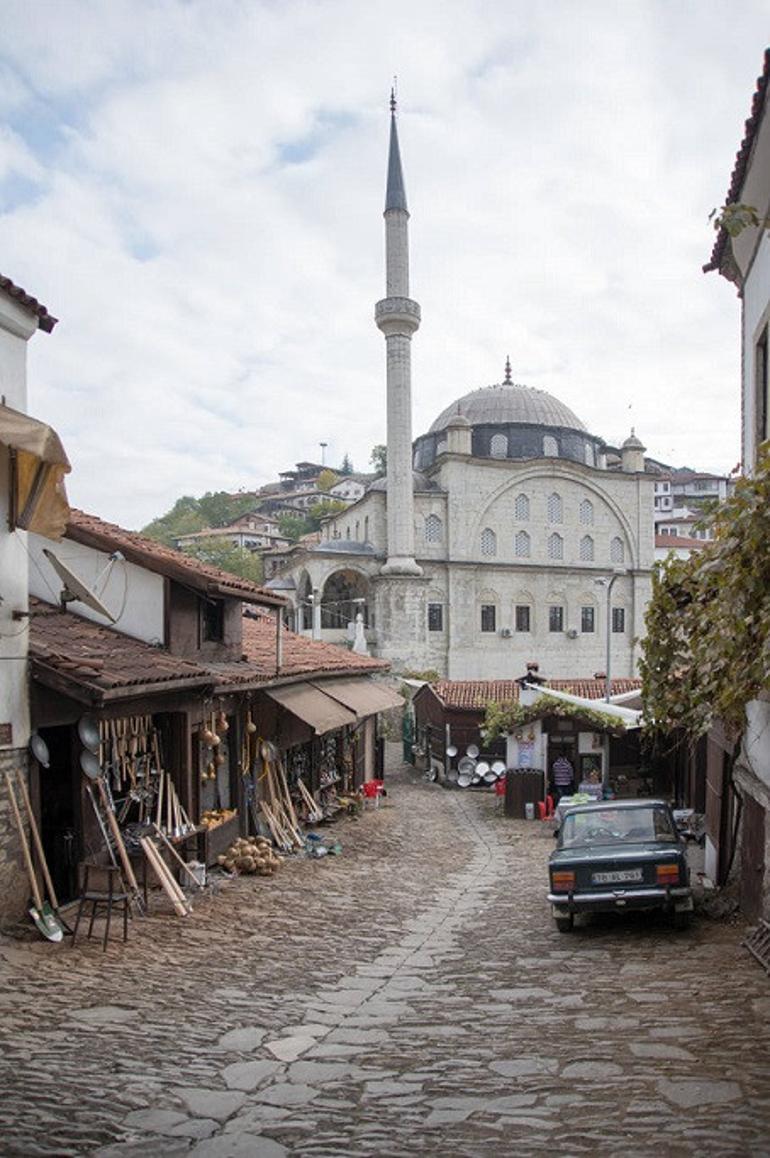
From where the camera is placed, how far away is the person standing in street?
2111 cm

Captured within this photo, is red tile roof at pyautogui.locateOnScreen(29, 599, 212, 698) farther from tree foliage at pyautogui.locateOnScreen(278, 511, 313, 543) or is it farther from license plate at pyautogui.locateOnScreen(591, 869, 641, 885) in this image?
tree foliage at pyautogui.locateOnScreen(278, 511, 313, 543)

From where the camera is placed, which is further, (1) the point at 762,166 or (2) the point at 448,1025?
(1) the point at 762,166

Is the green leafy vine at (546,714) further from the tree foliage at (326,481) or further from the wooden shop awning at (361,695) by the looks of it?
the tree foliage at (326,481)

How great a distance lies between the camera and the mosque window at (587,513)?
55.0 m

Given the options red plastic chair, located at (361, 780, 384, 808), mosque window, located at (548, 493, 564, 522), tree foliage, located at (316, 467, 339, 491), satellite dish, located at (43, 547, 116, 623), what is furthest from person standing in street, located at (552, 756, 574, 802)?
tree foliage, located at (316, 467, 339, 491)

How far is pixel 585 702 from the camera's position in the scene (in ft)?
66.9

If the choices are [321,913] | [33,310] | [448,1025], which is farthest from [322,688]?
[448,1025]

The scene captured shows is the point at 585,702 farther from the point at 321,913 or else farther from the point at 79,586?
the point at 79,586

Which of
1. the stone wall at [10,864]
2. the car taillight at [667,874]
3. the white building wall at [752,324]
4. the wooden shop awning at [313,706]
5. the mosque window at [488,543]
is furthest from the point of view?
the mosque window at [488,543]

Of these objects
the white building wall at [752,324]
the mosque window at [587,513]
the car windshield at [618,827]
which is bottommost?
the car windshield at [618,827]

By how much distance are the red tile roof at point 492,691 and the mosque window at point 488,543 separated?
23.6m

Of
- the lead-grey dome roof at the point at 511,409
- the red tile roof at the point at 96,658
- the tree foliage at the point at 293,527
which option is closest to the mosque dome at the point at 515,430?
the lead-grey dome roof at the point at 511,409

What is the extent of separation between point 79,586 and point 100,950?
3.86m

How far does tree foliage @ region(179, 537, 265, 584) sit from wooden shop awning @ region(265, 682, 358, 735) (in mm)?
46375
